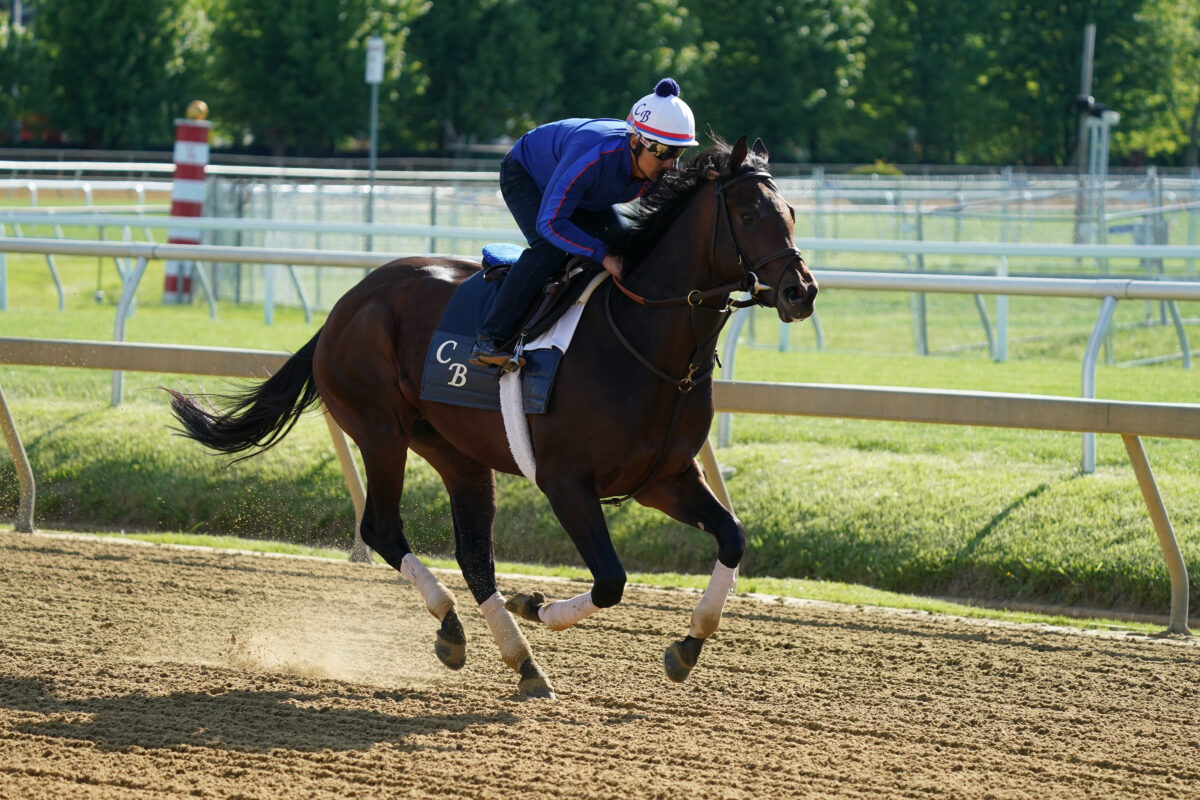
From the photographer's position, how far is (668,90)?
4.38 m

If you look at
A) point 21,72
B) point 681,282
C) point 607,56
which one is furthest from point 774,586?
point 607,56

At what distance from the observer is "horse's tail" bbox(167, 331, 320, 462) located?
5.68 metres

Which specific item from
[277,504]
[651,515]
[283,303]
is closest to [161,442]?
[277,504]

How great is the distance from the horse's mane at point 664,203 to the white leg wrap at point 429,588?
→ 1.31 metres

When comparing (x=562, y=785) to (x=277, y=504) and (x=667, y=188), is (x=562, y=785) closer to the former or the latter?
(x=667, y=188)

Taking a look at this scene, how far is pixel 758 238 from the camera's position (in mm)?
4047

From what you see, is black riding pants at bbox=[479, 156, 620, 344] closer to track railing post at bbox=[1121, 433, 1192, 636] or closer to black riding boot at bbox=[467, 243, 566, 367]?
black riding boot at bbox=[467, 243, 566, 367]

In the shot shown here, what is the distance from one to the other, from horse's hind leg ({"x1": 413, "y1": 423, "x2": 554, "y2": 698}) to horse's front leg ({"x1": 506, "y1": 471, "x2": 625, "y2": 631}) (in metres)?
0.19

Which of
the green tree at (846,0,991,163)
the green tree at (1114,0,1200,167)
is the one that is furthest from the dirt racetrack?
the green tree at (846,0,991,163)

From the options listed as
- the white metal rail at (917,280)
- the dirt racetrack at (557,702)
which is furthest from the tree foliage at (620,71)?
the dirt racetrack at (557,702)

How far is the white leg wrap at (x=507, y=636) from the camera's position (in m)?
4.56

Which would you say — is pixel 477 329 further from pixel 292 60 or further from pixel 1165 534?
pixel 292 60

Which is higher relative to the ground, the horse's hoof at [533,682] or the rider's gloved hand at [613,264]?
the rider's gloved hand at [613,264]

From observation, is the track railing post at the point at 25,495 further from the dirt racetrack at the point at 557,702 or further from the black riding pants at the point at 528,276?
the black riding pants at the point at 528,276
